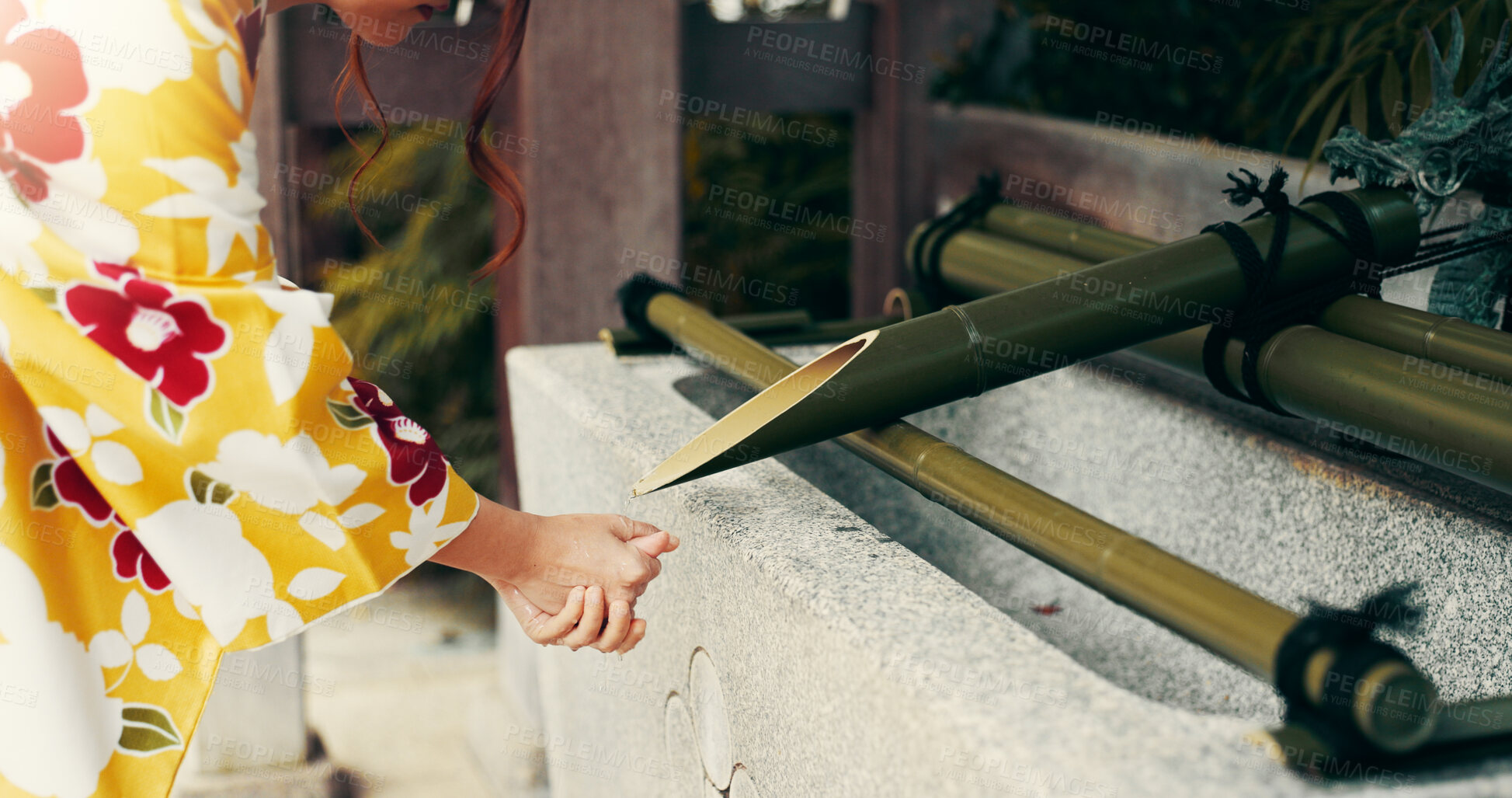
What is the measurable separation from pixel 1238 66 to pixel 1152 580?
1207 mm

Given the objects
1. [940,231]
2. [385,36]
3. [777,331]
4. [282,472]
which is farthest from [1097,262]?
[282,472]

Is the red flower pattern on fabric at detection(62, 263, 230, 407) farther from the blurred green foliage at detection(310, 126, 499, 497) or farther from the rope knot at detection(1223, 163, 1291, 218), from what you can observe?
the blurred green foliage at detection(310, 126, 499, 497)

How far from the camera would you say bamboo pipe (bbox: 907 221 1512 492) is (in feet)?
2.59

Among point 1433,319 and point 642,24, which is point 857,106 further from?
point 1433,319

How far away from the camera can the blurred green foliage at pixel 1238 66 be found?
113 cm

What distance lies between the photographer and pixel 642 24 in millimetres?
1702

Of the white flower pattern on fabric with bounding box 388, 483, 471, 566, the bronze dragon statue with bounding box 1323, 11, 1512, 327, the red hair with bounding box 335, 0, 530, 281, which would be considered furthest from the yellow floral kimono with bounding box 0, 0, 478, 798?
the bronze dragon statue with bounding box 1323, 11, 1512, 327

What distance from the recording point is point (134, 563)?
774 mm

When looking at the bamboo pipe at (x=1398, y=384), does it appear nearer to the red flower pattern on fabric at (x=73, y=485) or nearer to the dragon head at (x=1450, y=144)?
the dragon head at (x=1450, y=144)

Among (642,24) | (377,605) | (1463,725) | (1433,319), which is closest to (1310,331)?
(1433,319)

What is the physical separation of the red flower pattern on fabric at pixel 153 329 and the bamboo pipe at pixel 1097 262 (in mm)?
723

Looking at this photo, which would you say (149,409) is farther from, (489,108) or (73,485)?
(489,108)

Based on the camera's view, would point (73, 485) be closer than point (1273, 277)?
Yes

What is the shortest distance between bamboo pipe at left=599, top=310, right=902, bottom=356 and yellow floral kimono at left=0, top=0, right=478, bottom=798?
1.77 ft
